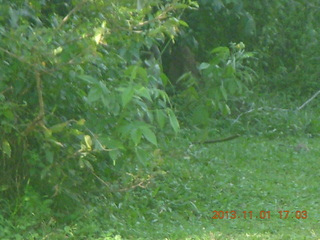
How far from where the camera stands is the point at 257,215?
6.43 metres

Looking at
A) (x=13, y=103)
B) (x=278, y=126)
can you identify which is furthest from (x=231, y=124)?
(x=13, y=103)

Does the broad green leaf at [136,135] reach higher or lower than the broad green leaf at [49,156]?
higher

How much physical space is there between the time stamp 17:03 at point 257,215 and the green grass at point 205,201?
28 millimetres

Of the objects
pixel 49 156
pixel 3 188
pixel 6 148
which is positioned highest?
pixel 6 148

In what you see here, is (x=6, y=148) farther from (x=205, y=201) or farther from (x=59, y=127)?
(x=205, y=201)

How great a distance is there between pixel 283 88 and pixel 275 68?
1.69ft

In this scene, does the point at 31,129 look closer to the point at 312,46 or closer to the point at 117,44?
the point at 117,44

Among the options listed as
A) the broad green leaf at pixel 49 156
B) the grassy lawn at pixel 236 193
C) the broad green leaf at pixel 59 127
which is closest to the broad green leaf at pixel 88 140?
the broad green leaf at pixel 59 127

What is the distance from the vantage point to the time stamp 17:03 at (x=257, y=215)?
20.9 ft

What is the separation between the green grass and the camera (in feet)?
18.3

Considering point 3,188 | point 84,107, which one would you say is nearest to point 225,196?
point 84,107

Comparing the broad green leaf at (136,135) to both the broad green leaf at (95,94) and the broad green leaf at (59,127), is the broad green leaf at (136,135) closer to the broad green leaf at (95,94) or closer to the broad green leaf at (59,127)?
the broad green leaf at (95,94)

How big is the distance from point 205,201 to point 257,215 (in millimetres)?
564

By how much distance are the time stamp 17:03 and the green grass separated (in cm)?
3
